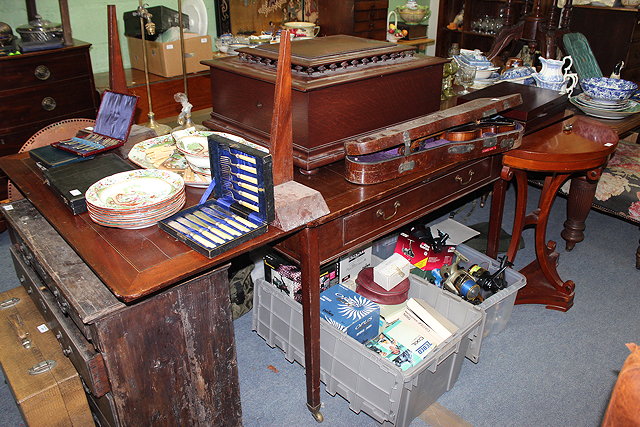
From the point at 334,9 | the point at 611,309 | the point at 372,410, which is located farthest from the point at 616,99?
the point at 334,9

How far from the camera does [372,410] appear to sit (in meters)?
1.81

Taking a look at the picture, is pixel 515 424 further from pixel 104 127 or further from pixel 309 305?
pixel 104 127

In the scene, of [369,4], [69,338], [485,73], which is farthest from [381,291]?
[369,4]

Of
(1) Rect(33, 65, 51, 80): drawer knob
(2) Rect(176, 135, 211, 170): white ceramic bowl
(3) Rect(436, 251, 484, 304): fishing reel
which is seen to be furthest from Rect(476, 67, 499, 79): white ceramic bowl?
(1) Rect(33, 65, 51, 80): drawer knob

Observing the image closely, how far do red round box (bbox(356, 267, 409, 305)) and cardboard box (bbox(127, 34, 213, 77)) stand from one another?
2.04m

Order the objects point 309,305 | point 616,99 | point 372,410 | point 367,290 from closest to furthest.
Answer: point 309,305 → point 372,410 → point 367,290 → point 616,99

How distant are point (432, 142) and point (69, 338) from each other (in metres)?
1.28

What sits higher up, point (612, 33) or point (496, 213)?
point (612, 33)

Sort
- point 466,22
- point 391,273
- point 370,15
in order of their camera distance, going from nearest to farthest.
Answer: point 391,273, point 370,15, point 466,22

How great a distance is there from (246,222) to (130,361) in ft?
1.52

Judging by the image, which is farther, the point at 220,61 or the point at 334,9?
the point at 334,9

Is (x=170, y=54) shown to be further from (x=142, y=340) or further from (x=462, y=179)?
(x=142, y=340)

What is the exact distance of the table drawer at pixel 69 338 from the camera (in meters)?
1.32

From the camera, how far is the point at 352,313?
191cm
